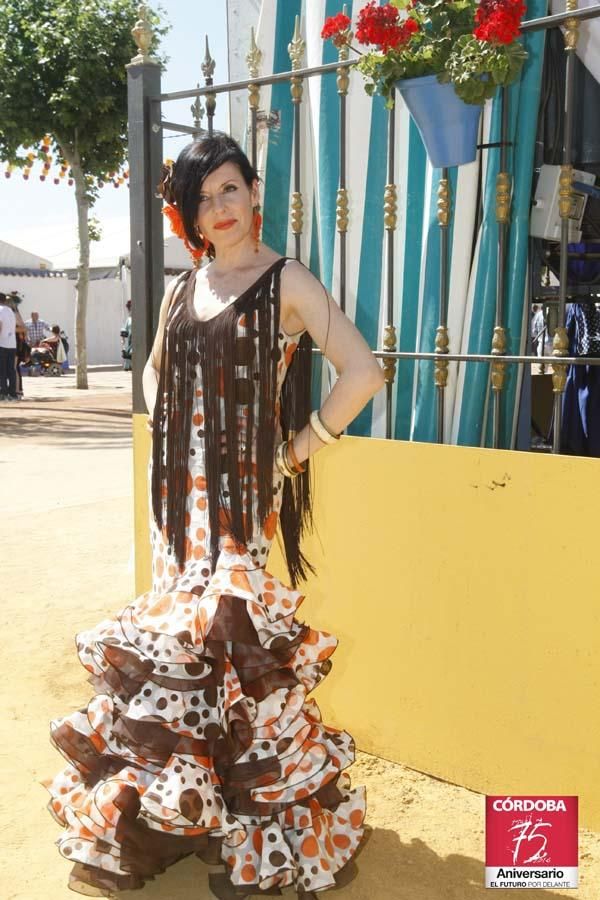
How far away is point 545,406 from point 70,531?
11.8ft

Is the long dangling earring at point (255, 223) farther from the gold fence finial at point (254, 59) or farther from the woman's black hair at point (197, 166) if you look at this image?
the gold fence finial at point (254, 59)

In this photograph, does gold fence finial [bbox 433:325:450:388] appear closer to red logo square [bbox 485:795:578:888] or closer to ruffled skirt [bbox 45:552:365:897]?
ruffled skirt [bbox 45:552:365:897]

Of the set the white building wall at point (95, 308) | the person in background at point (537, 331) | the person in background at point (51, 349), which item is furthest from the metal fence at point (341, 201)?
the white building wall at point (95, 308)

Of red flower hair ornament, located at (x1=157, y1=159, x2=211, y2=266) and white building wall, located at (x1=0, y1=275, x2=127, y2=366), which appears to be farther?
white building wall, located at (x1=0, y1=275, x2=127, y2=366)

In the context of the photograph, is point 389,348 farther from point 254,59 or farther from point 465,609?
point 254,59

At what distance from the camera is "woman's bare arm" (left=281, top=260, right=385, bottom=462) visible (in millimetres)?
2711

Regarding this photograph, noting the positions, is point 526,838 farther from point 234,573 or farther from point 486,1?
point 486,1

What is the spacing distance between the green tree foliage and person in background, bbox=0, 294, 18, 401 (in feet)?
10.0

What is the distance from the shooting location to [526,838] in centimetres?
293

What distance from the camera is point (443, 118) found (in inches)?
127

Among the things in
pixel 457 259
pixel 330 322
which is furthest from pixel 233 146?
pixel 457 259

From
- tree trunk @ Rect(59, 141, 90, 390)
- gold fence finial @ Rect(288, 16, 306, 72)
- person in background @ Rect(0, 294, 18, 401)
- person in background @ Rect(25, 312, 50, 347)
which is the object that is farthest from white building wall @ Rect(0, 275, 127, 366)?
gold fence finial @ Rect(288, 16, 306, 72)

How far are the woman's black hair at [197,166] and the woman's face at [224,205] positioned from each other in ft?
0.05

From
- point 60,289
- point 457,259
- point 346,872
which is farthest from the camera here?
point 60,289
